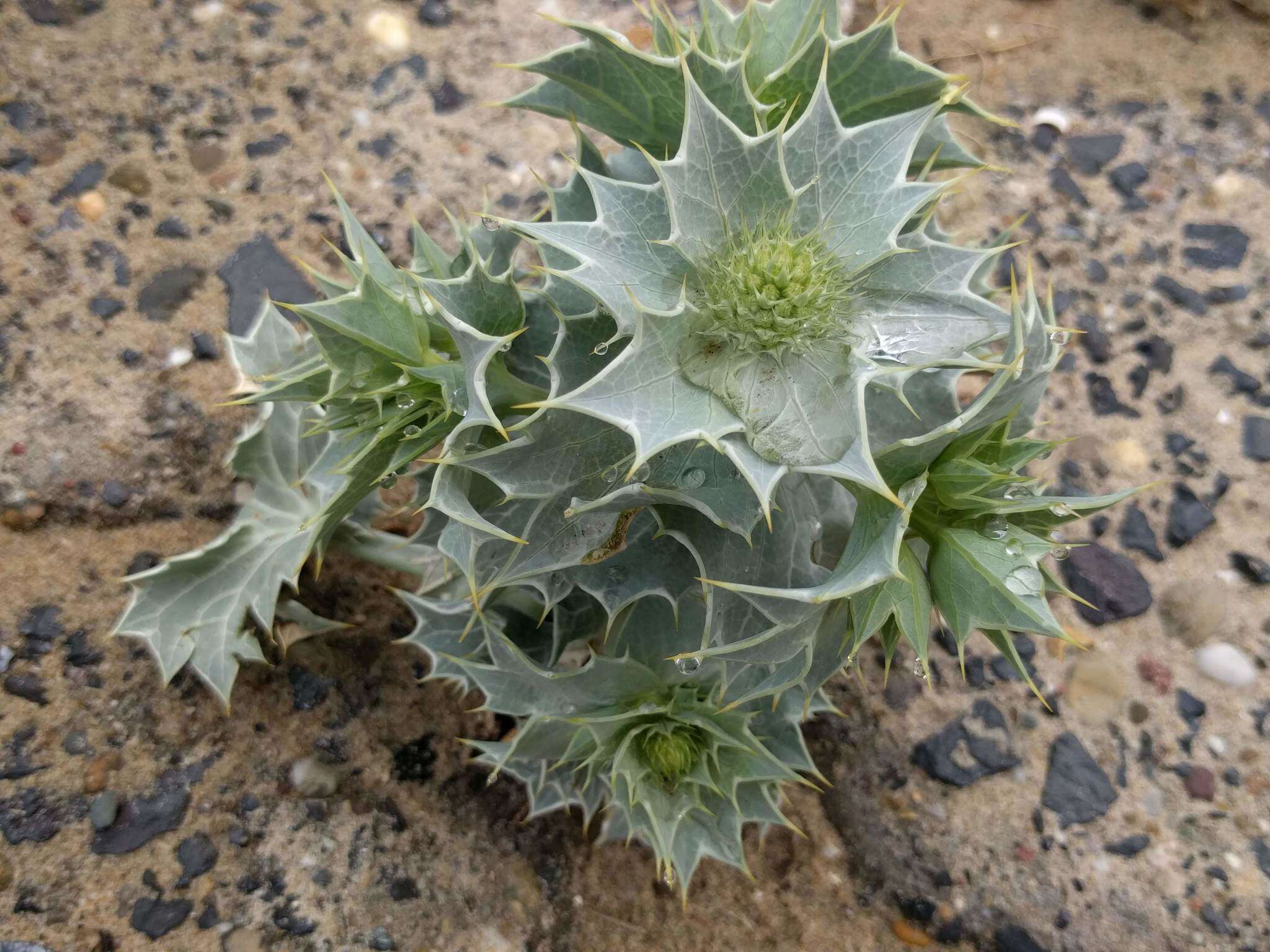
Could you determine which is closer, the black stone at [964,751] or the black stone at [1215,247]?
the black stone at [964,751]

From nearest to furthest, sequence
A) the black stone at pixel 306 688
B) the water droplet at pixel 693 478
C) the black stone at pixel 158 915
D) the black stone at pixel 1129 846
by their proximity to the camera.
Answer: the water droplet at pixel 693 478
the black stone at pixel 158 915
the black stone at pixel 306 688
the black stone at pixel 1129 846

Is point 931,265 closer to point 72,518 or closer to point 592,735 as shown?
point 592,735

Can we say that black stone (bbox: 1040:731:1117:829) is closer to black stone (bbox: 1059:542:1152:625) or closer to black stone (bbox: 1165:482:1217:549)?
black stone (bbox: 1059:542:1152:625)

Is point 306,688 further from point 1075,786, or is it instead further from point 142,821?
point 1075,786

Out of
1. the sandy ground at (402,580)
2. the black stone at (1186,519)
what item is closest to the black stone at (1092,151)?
the sandy ground at (402,580)

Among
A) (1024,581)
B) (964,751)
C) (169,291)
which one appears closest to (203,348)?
(169,291)

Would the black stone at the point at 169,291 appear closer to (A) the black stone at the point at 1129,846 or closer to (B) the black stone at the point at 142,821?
(B) the black stone at the point at 142,821

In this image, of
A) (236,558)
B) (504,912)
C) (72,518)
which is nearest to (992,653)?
(504,912)
